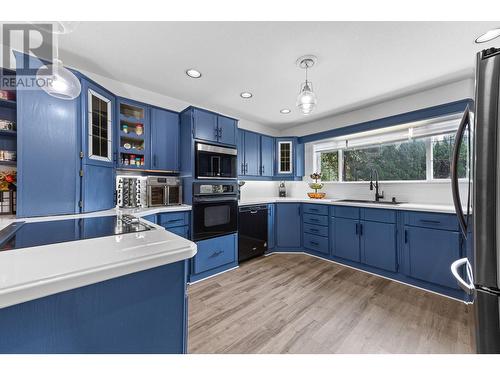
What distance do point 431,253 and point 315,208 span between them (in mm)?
1428

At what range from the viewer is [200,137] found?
8.45 ft

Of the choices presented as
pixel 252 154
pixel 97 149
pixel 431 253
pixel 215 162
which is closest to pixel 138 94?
pixel 97 149

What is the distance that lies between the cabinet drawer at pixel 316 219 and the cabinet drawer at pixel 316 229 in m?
0.06

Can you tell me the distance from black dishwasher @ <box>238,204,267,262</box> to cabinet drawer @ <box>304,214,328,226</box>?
2.26 ft

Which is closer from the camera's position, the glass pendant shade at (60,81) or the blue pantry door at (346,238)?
the glass pendant shade at (60,81)

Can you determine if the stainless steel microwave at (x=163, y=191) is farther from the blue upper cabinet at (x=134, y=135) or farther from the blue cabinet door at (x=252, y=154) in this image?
the blue cabinet door at (x=252, y=154)

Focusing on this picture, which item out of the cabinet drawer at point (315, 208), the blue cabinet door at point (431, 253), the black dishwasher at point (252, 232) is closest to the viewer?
the blue cabinet door at point (431, 253)

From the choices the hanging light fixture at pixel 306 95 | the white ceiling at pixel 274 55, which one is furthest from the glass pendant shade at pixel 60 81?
the hanging light fixture at pixel 306 95

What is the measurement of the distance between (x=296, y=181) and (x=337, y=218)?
133 cm

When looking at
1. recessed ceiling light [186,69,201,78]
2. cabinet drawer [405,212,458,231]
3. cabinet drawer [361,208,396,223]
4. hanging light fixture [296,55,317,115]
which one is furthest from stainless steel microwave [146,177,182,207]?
cabinet drawer [405,212,458,231]

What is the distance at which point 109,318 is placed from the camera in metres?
0.71

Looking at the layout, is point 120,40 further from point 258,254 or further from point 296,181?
point 296,181

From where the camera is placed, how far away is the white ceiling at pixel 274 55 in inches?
59.9

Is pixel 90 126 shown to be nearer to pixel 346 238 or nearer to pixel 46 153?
pixel 46 153
